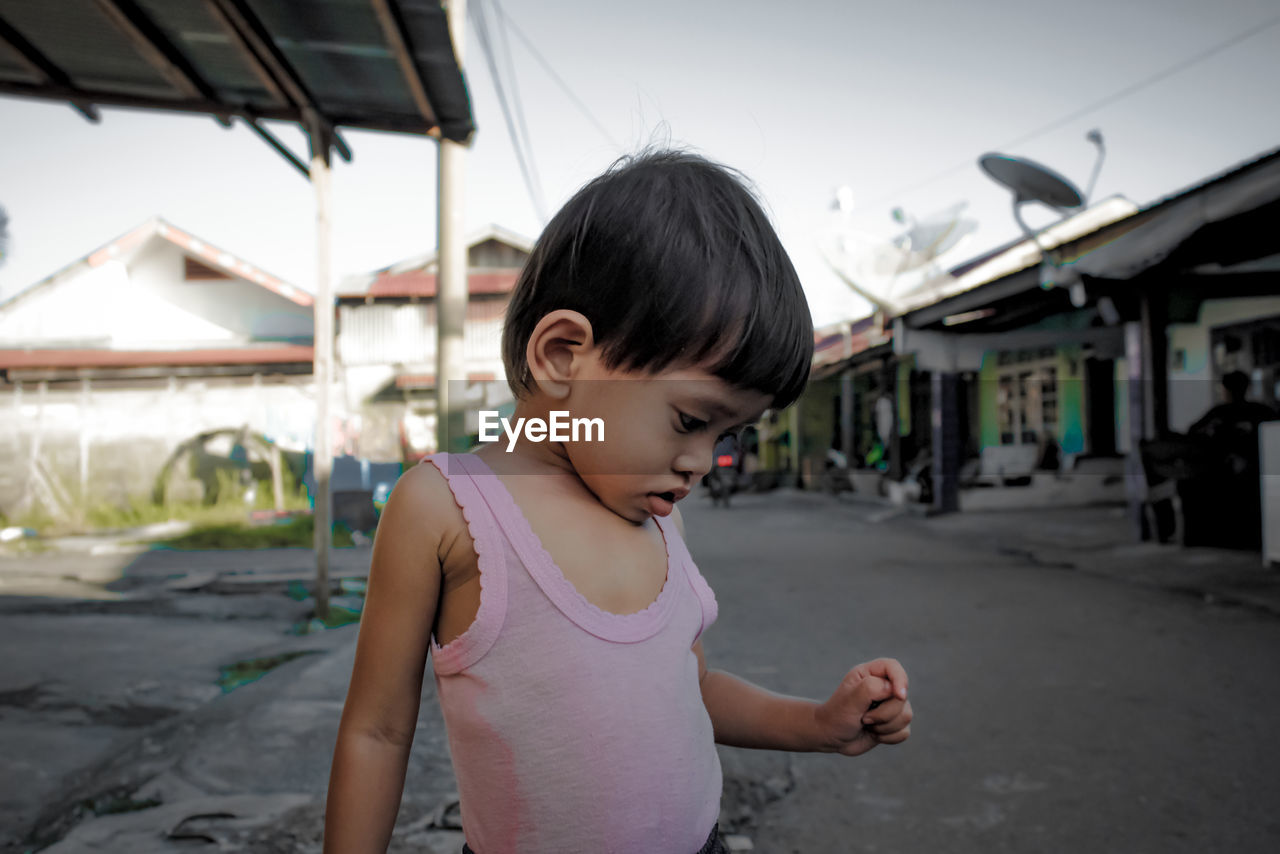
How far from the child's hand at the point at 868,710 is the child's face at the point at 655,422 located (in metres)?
0.32

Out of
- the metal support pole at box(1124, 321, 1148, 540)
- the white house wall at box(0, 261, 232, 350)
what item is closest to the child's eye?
the metal support pole at box(1124, 321, 1148, 540)

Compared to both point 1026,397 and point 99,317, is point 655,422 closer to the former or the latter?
point 1026,397

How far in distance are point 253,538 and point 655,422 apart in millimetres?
8770

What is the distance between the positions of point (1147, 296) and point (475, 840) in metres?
7.65

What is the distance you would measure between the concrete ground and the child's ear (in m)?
1.38

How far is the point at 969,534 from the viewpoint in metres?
8.97

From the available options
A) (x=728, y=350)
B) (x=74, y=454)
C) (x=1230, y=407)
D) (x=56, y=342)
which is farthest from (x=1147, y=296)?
(x=56, y=342)

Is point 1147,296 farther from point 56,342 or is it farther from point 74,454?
point 56,342

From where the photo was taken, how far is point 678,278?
96 centimetres

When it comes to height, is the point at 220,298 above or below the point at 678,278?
above

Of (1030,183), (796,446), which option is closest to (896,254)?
(796,446)

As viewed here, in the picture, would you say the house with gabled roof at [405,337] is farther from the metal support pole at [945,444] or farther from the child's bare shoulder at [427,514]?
the child's bare shoulder at [427,514]

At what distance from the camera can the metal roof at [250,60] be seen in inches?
137

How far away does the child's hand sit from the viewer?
1032 millimetres
